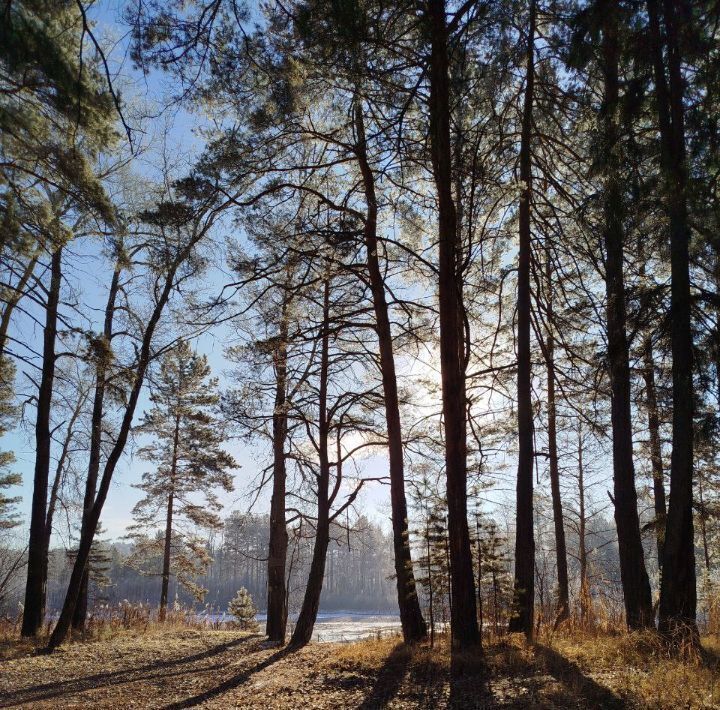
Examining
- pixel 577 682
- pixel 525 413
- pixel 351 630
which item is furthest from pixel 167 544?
pixel 351 630

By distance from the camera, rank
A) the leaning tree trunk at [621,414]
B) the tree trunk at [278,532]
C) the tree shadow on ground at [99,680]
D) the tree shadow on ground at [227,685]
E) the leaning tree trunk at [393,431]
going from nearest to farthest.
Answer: the tree shadow on ground at [227,685], the tree shadow on ground at [99,680], the leaning tree trunk at [621,414], the leaning tree trunk at [393,431], the tree trunk at [278,532]

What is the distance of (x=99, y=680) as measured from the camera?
22.1 feet

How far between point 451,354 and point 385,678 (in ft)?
11.2

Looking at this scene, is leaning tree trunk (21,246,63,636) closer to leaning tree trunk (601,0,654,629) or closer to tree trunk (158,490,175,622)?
tree trunk (158,490,175,622)

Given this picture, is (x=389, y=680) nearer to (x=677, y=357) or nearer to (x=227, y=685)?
(x=227, y=685)

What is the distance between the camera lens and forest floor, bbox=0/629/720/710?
3975 millimetres

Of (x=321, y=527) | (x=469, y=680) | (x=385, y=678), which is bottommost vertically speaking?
(x=385, y=678)

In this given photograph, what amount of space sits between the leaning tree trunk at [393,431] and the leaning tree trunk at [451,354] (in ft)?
5.28

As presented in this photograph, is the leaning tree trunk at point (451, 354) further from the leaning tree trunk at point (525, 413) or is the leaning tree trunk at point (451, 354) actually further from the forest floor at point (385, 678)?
the leaning tree trunk at point (525, 413)

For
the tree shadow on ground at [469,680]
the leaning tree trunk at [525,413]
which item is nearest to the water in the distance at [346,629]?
the leaning tree trunk at [525,413]

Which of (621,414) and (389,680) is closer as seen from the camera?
(389,680)

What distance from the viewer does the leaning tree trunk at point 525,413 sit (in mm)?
7312

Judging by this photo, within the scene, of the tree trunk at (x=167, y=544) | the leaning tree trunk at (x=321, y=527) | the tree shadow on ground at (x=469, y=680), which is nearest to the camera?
the tree shadow on ground at (x=469, y=680)

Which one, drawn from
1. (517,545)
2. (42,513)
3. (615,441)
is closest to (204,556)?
(42,513)
